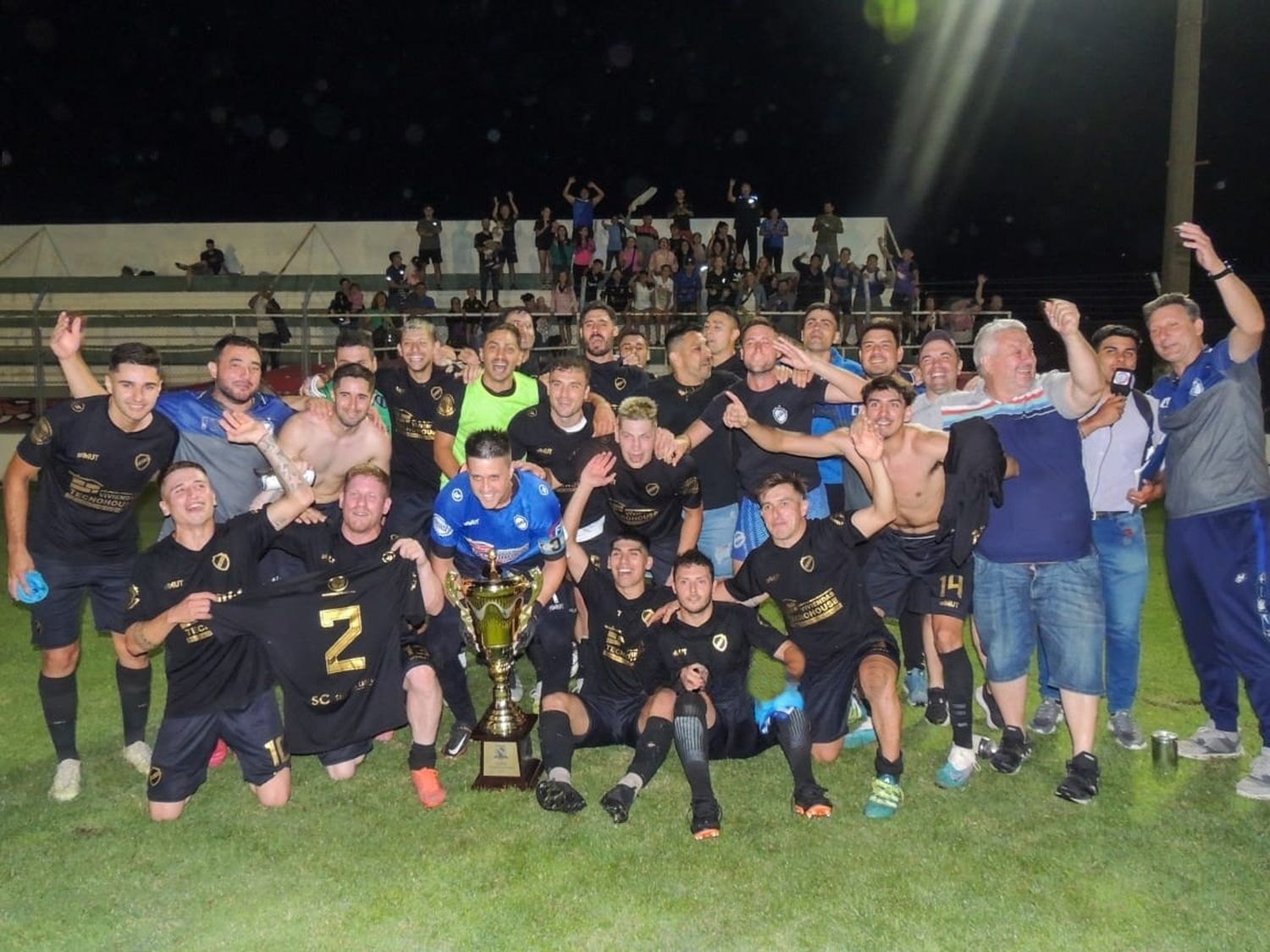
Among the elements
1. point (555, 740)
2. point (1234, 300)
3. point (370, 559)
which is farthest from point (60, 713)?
point (1234, 300)

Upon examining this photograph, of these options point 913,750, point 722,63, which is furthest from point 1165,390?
point 722,63

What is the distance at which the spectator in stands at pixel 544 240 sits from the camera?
20.7m

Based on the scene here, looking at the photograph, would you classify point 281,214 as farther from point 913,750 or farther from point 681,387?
point 913,750

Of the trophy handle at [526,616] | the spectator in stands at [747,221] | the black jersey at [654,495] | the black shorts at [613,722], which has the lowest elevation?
the black shorts at [613,722]

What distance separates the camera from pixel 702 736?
4750 millimetres

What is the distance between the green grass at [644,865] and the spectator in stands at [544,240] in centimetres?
1667

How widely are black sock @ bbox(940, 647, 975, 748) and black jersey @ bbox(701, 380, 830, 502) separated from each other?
161 centimetres

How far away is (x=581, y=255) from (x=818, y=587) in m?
16.0

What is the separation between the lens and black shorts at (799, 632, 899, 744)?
5242 mm

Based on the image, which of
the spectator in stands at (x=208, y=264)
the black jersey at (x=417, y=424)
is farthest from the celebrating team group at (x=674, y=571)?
the spectator in stands at (x=208, y=264)

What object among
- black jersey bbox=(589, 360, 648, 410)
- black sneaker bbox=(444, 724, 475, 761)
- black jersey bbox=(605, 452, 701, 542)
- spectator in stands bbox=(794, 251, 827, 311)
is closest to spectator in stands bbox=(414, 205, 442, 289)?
spectator in stands bbox=(794, 251, 827, 311)

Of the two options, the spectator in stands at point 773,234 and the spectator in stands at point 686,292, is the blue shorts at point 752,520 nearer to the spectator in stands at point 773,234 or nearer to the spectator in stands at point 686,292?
the spectator in stands at point 686,292

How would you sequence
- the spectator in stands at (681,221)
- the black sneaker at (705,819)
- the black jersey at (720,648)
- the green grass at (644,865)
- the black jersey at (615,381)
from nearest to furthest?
the green grass at (644,865) < the black sneaker at (705,819) < the black jersey at (720,648) < the black jersey at (615,381) < the spectator in stands at (681,221)

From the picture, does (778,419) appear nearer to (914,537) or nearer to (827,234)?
(914,537)
